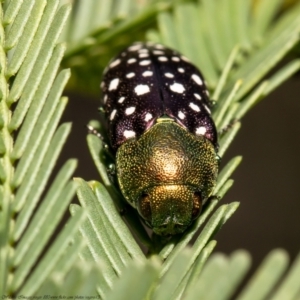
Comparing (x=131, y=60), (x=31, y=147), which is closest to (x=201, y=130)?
(x=131, y=60)

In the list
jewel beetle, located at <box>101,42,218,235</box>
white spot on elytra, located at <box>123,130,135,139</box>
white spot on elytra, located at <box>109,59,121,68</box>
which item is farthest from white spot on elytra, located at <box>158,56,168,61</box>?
white spot on elytra, located at <box>123,130,135,139</box>

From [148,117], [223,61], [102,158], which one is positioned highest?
[223,61]

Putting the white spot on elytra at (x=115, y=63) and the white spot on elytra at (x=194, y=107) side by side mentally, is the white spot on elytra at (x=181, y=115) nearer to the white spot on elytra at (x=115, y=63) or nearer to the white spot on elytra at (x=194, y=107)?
the white spot on elytra at (x=194, y=107)

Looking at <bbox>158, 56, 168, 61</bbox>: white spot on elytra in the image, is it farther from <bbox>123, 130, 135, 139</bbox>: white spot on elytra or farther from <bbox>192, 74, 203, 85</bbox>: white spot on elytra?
<bbox>123, 130, 135, 139</bbox>: white spot on elytra

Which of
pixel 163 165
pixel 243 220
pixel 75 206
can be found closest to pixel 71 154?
pixel 243 220

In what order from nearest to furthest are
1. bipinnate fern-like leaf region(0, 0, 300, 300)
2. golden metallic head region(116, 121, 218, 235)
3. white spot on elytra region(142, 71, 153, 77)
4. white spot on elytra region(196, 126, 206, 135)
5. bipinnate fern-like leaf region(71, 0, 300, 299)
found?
1. bipinnate fern-like leaf region(0, 0, 300, 300)
2. bipinnate fern-like leaf region(71, 0, 300, 299)
3. golden metallic head region(116, 121, 218, 235)
4. white spot on elytra region(196, 126, 206, 135)
5. white spot on elytra region(142, 71, 153, 77)

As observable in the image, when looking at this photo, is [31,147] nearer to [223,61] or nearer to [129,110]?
[129,110]

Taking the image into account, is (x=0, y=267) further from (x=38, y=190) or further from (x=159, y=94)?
(x=159, y=94)

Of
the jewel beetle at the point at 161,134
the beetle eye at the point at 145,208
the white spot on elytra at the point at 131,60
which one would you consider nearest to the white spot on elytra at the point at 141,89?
the jewel beetle at the point at 161,134
